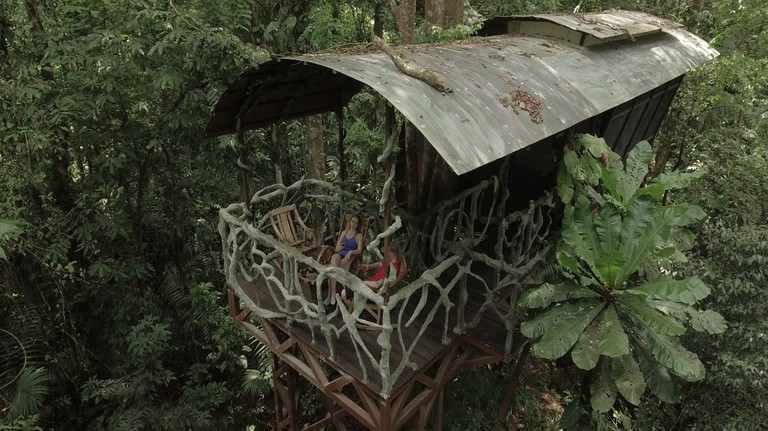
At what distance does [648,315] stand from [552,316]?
3.11ft

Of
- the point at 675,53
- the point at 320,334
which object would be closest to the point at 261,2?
the point at 320,334

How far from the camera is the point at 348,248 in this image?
20.8 ft

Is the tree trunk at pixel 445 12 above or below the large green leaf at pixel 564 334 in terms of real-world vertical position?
above

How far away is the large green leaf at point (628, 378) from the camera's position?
5242mm

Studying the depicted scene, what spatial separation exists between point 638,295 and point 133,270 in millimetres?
8247

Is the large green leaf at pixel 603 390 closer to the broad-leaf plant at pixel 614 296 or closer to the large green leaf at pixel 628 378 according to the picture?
the broad-leaf plant at pixel 614 296

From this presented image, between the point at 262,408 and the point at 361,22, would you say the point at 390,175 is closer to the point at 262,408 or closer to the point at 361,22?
the point at 361,22

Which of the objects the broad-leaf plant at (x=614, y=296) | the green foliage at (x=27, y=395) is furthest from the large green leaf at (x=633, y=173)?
the green foliage at (x=27, y=395)

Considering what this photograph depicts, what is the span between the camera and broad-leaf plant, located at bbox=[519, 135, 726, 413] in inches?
197

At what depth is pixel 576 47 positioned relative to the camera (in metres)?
7.53

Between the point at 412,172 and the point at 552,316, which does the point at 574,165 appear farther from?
the point at 412,172

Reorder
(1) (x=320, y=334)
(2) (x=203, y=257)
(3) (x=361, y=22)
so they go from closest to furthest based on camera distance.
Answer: (1) (x=320, y=334) < (3) (x=361, y=22) < (2) (x=203, y=257)

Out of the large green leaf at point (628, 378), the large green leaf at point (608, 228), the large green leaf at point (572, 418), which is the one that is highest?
the large green leaf at point (608, 228)

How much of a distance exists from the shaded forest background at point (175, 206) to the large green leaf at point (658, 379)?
166 centimetres
